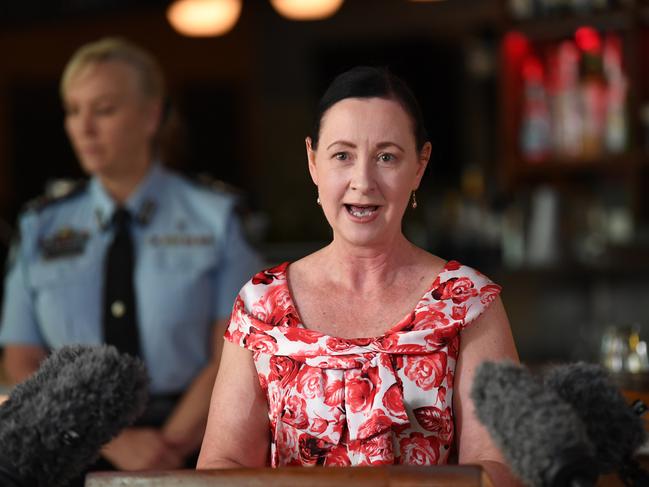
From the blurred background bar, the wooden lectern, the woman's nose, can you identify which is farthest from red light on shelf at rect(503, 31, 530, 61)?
the wooden lectern

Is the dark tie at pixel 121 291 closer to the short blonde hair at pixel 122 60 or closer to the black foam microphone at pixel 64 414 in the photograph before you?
the short blonde hair at pixel 122 60

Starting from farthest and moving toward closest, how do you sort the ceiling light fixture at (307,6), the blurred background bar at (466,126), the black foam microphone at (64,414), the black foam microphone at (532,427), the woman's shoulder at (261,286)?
the ceiling light fixture at (307,6) < the blurred background bar at (466,126) < the woman's shoulder at (261,286) < the black foam microphone at (64,414) < the black foam microphone at (532,427)

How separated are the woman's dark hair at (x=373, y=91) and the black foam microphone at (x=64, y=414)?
0.43 meters

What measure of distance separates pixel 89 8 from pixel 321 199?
11.7 ft

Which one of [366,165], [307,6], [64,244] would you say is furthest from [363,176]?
[307,6]

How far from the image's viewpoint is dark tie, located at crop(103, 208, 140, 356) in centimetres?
227

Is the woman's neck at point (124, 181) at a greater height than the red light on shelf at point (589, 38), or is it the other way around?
the red light on shelf at point (589, 38)


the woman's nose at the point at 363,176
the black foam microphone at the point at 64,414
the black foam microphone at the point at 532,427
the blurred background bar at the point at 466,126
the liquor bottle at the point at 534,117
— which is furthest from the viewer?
the liquor bottle at the point at 534,117

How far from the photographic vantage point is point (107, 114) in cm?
227

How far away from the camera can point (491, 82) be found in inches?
218

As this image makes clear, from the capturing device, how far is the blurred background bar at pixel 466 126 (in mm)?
3873

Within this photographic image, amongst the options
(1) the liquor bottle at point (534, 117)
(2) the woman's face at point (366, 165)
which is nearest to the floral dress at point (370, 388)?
(2) the woman's face at point (366, 165)

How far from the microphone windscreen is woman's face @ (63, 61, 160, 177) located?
55.5 inches

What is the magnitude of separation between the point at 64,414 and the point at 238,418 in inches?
13.0
